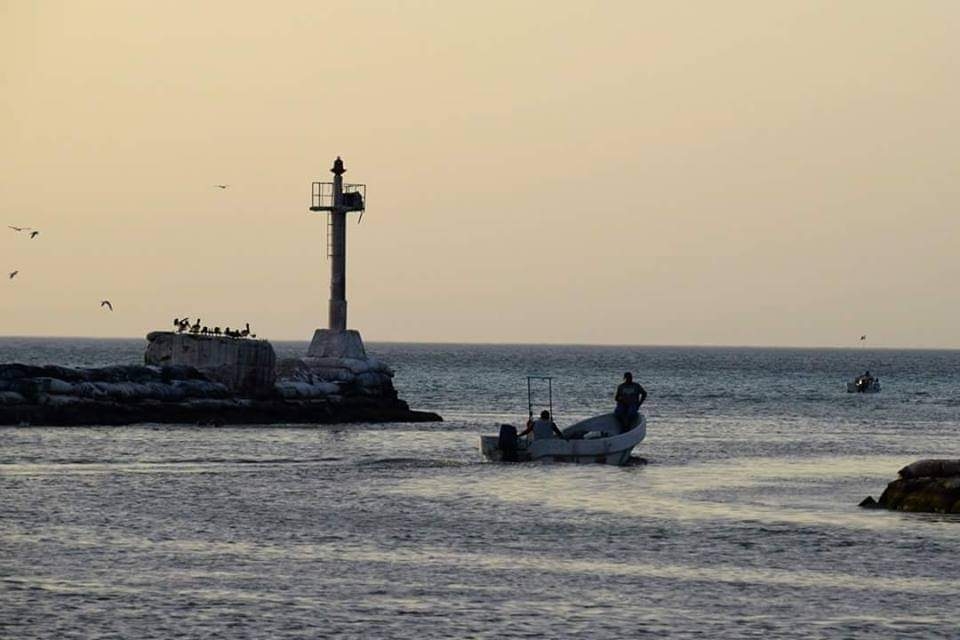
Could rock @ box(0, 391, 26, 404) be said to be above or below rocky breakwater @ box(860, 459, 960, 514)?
above

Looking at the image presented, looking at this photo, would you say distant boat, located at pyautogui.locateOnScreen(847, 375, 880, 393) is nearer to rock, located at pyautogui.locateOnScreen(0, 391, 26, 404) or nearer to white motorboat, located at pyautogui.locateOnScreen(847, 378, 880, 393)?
white motorboat, located at pyautogui.locateOnScreen(847, 378, 880, 393)

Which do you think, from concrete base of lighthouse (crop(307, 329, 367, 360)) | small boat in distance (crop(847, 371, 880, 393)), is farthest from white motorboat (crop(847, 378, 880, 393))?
concrete base of lighthouse (crop(307, 329, 367, 360))

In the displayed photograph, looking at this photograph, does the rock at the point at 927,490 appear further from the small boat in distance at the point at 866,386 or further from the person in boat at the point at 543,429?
the small boat in distance at the point at 866,386

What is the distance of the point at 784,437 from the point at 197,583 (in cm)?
4703

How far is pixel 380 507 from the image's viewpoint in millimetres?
37906

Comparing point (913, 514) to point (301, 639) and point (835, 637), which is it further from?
point (301, 639)

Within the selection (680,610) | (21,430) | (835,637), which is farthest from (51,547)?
(21,430)

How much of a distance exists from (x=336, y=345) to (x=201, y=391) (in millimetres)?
8410

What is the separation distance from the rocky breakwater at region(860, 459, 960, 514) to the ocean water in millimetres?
970

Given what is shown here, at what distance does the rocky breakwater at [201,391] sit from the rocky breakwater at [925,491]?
3862cm

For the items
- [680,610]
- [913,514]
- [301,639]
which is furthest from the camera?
[913,514]

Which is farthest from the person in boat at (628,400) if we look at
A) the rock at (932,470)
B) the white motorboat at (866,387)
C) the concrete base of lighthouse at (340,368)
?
the white motorboat at (866,387)

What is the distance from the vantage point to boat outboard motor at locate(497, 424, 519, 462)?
50.1 meters

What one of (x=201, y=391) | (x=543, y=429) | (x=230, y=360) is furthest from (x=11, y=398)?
(x=543, y=429)
